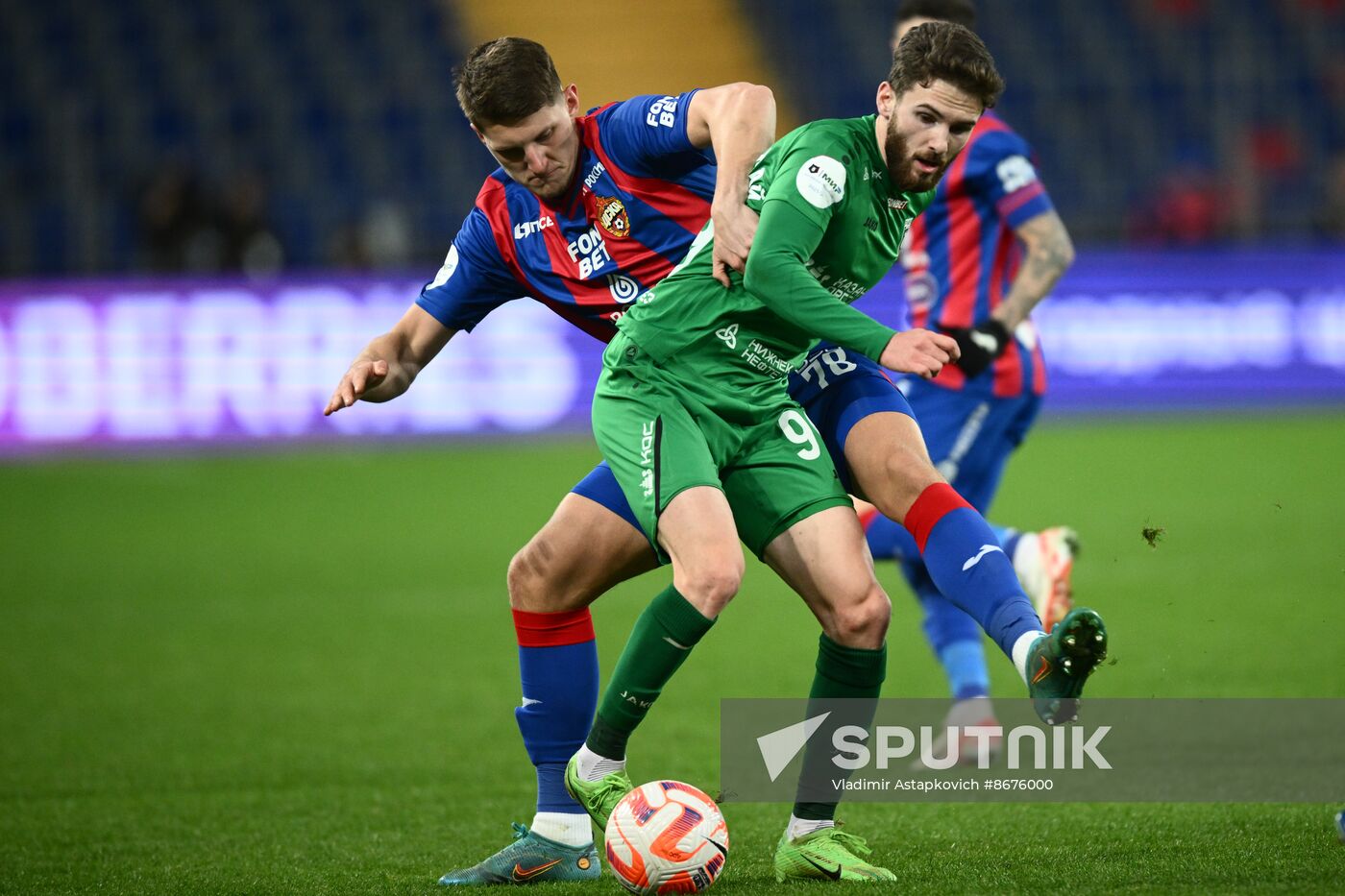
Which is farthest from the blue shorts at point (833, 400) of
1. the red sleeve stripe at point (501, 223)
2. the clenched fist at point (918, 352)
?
the red sleeve stripe at point (501, 223)

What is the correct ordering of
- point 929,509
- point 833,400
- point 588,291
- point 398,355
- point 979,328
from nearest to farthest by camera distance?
point 929,509, point 833,400, point 588,291, point 398,355, point 979,328

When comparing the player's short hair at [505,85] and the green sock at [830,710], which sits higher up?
the player's short hair at [505,85]

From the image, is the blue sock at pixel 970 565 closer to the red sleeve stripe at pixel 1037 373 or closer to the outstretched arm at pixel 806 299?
the outstretched arm at pixel 806 299

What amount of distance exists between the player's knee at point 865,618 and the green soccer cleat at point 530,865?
2.90ft

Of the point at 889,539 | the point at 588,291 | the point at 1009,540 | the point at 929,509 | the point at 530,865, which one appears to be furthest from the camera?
the point at 889,539

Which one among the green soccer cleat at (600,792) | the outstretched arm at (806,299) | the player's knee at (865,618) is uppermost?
Result: the outstretched arm at (806,299)

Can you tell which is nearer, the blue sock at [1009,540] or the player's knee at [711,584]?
the player's knee at [711,584]

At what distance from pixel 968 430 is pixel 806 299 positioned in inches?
83.5

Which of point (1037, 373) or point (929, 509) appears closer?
point (929, 509)

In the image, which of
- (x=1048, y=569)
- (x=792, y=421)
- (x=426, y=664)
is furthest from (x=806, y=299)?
(x=426, y=664)

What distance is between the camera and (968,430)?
5676mm

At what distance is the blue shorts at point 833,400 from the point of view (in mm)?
4125

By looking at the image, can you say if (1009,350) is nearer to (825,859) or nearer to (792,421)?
(792,421)

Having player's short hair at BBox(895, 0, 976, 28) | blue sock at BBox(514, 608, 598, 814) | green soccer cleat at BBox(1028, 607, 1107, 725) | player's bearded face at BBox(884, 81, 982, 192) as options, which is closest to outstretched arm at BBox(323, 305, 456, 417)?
blue sock at BBox(514, 608, 598, 814)
